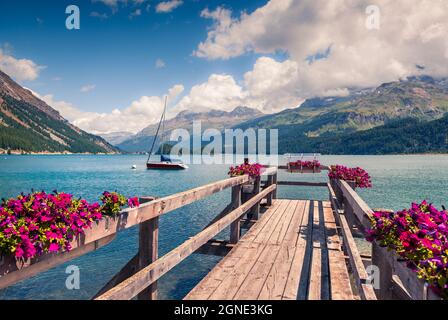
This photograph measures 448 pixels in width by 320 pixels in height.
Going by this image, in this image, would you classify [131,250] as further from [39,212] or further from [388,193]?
[388,193]

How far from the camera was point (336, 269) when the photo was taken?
6.39 meters

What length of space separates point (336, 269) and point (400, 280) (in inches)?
118

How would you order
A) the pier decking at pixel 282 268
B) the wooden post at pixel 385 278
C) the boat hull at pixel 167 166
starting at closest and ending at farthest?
1. the wooden post at pixel 385 278
2. the pier decking at pixel 282 268
3. the boat hull at pixel 167 166

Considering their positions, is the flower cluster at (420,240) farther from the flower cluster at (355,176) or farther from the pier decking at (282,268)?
the flower cluster at (355,176)

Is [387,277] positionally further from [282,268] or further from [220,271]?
[220,271]

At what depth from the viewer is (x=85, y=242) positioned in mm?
3703

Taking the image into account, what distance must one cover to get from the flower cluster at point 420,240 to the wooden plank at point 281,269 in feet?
7.11

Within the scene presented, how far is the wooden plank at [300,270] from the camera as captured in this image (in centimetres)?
536

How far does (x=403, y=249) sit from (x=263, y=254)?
15.3 feet

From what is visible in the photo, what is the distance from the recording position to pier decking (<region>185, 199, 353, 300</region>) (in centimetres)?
534

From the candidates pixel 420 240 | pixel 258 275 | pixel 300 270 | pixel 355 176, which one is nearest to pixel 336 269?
pixel 300 270

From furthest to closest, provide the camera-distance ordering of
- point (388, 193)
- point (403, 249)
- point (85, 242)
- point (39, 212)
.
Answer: point (388, 193) < point (85, 242) < point (39, 212) < point (403, 249)

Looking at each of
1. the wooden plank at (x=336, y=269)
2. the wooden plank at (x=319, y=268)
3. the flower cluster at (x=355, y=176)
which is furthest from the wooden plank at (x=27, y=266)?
the flower cluster at (x=355, y=176)
